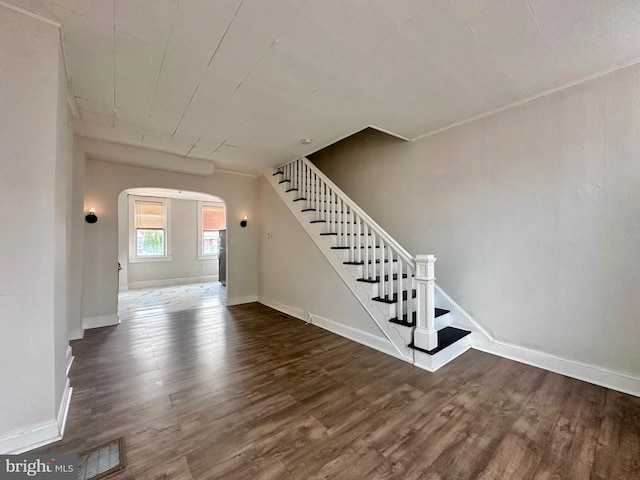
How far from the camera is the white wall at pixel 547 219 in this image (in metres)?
2.20

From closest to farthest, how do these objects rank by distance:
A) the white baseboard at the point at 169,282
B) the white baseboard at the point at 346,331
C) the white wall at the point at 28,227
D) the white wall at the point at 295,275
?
1. the white wall at the point at 28,227
2. the white baseboard at the point at 346,331
3. the white wall at the point at 295,275
4. the white baseboard at the point at 169,282

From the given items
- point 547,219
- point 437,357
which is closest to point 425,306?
point 437,357

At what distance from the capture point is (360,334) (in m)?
3.33

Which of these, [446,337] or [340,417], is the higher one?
[446,337]

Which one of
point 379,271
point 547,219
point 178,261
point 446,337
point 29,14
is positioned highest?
point 29,14

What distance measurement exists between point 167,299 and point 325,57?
597cm

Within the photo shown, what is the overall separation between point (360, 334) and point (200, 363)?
1881mm

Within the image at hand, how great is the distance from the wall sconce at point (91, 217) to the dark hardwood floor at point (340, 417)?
193 centimetres

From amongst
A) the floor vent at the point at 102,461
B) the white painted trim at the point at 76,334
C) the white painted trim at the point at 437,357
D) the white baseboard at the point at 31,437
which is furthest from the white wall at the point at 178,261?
the white painted trim at the point at 437,357

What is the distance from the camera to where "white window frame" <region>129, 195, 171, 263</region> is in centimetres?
745

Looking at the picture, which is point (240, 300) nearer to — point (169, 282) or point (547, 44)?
point (169, 282)

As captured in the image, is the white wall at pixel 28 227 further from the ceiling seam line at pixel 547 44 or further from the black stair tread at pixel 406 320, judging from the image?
the ceiling seam line at pixel 547 44

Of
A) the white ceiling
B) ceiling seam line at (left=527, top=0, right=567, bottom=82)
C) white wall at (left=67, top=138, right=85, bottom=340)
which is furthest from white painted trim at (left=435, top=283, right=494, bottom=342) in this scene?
white wall at (left=67, top=138, right=85, bottom=340)

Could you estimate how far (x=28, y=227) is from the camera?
1576 millimetres
